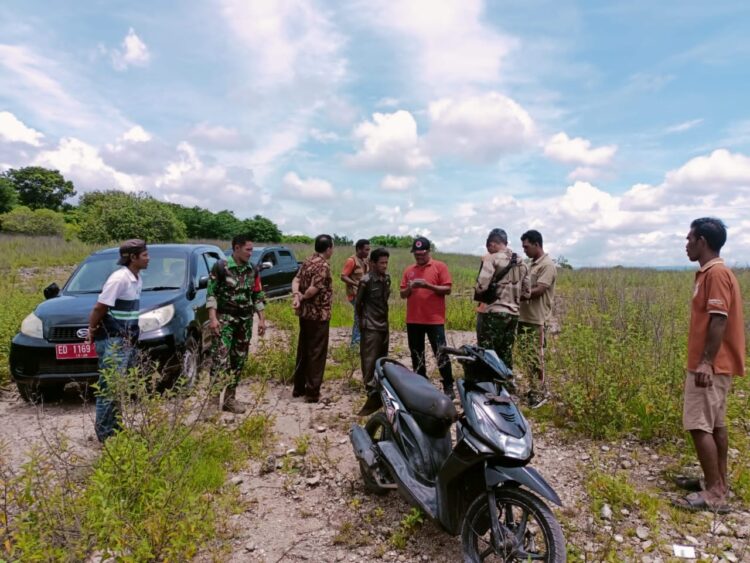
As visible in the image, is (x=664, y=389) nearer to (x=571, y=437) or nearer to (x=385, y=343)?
(x=571, y=437)

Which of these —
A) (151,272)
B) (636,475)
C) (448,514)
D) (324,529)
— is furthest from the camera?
(151,272)

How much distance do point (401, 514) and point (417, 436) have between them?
630 millimetres

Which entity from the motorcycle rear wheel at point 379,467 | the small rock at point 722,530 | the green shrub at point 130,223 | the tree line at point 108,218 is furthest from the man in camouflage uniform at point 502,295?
the green shrub at point 130,223

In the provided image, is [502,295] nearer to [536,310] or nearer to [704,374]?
[536,310]

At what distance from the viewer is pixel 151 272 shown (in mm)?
6074

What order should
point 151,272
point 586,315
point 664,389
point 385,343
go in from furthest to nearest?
point 586,315 → point 151,272 → point 385,343 → point 664,389

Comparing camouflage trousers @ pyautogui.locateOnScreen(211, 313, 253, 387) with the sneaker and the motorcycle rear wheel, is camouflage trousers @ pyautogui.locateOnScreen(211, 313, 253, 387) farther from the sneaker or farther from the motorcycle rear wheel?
the sneaker

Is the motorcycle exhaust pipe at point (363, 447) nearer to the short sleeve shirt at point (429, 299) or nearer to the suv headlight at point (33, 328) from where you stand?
the short sleeve shirt at point (429, 299)

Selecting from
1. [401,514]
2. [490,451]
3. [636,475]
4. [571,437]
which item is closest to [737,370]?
[636,475]

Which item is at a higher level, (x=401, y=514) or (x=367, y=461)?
(x=367, y=461)

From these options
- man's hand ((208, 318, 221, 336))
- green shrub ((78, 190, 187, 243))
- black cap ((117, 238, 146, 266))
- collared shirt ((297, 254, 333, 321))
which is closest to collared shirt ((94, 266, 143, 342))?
black cap ((117, 238, 146, 266))

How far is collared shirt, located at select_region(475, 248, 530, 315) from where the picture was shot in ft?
16.3

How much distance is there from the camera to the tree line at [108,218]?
28.8 meters

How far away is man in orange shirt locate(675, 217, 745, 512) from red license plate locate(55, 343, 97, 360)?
534 cm
